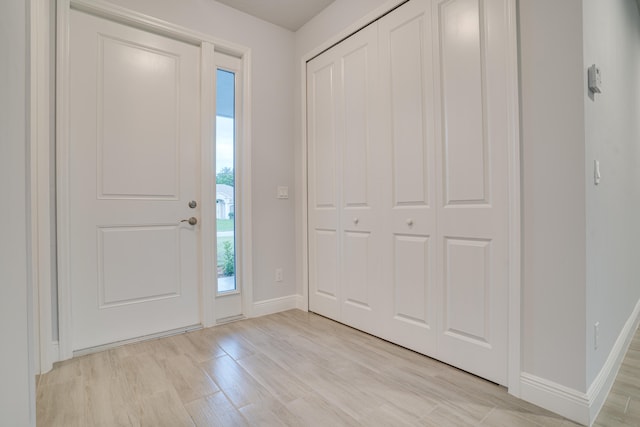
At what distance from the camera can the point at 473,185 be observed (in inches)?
70.2

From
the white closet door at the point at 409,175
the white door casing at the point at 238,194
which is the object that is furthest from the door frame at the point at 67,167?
the white closet door at the point at 409,175

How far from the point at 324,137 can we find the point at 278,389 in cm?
196

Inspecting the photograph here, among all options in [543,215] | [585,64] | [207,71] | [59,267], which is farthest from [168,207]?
[585,64]

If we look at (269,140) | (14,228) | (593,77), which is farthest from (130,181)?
(593,77)

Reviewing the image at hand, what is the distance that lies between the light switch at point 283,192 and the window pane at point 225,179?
17.2 inches

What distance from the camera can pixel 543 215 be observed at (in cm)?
151

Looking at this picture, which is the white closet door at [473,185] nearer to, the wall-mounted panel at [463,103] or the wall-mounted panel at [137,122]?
the wall-mounted panel at [463,103]

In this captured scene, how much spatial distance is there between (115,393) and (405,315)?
67.3 inches

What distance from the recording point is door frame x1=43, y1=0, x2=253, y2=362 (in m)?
1.91

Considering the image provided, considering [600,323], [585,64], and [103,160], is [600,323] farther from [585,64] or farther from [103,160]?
[103,160]

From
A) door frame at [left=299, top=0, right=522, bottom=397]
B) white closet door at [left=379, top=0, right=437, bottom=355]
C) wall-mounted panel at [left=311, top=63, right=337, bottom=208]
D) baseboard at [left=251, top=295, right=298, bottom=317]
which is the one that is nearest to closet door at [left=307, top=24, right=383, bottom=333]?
wall-mounted panel at [left=311, top=63, right=337, bottom=208]

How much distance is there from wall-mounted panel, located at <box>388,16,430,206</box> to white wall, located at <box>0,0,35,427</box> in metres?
1.86

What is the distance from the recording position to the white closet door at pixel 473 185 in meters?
1.66

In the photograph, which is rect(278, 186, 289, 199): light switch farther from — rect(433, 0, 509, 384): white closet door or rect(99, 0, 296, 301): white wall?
rect(433, 0, 509, 384): white closet door
